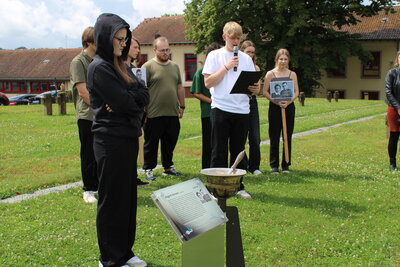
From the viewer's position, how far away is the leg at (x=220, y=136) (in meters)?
5.91

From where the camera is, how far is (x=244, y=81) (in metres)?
5.62

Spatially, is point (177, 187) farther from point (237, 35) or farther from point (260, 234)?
point (237, 35)

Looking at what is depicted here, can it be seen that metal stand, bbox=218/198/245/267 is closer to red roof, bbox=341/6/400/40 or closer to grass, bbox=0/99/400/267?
grass, bbox=0/99/400/267

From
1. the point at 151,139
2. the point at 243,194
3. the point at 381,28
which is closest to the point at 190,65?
the point at 381,28

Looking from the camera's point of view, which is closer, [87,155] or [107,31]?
[107,31]

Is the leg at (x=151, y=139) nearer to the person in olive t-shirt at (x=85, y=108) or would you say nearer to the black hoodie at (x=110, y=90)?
the person in olive t-shirt at (x=85, y=108)

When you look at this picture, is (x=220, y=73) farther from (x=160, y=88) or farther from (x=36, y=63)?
(x=36, y=63)

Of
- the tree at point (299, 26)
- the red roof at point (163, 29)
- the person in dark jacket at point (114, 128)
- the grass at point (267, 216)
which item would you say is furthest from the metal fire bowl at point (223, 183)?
the red roof at point (163, 29)

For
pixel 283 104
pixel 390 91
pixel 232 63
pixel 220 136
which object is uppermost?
pixel 232 63

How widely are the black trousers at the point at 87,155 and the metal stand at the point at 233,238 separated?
8.95 feet

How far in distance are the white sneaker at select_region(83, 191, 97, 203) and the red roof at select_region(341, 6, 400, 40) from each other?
37787 mm

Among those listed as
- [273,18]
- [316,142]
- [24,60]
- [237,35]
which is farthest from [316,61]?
[24,60]

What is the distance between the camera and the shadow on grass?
581 cm

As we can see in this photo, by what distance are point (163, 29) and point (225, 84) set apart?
1765 inches
